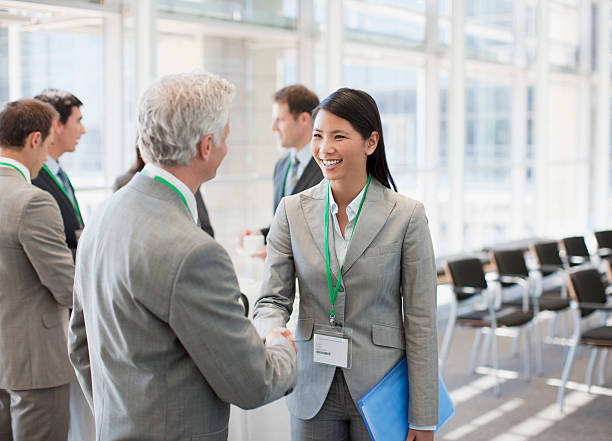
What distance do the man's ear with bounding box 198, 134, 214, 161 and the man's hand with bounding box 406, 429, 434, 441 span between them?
1.01m

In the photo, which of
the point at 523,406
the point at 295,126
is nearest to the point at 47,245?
the point at 295,126

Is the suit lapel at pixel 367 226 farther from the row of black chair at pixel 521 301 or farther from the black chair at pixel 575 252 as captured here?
the black chair at pixel 575 252

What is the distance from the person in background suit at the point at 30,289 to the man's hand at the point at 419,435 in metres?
1.38

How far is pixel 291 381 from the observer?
5.37ft

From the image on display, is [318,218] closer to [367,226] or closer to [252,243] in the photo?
[367,226]

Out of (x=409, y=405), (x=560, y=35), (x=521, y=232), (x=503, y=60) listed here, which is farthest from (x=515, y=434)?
(x=560, y=35)

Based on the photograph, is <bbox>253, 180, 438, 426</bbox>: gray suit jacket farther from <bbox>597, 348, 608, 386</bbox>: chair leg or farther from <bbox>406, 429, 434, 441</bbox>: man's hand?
<bbox>597, 348, 608, 386</bbox>: chair leg

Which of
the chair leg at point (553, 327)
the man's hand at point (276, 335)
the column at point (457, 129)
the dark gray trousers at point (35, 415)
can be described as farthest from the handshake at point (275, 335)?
the column at point (457, 129)

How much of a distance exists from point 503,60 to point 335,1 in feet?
12.5

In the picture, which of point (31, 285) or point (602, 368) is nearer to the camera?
point (31, 285)

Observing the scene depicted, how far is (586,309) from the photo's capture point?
5.18 metres

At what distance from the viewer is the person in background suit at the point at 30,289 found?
8.27ft

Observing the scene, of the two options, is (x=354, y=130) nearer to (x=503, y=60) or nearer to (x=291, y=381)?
(x=291, y=381)

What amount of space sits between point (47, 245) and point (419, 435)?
4.94 ft
